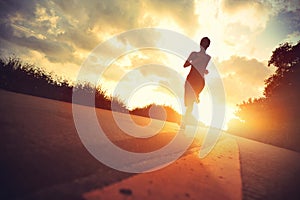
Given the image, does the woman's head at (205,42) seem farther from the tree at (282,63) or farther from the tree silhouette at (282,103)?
the tree at (282,63)

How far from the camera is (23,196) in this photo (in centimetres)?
77

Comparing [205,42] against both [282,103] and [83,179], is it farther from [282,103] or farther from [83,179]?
[282,103]

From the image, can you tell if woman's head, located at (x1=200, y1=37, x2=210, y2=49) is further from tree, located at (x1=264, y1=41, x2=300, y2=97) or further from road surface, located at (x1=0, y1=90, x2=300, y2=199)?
tree, located at (x1=264, y1=41, x2=300, y2=97)

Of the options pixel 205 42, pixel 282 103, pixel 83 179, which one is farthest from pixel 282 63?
pixel 83 179

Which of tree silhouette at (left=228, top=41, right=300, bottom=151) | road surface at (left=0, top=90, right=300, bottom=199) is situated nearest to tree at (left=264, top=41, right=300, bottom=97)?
tree silhouette at (left=228, top=41, right=300, bottom=151)

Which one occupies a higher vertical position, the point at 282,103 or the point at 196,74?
the point at 282,103

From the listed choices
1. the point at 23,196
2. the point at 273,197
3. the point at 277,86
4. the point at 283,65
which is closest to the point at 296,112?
the point at 277,86

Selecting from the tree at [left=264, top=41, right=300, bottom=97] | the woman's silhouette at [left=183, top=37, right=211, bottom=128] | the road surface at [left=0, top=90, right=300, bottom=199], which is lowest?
the road surface at [left=0, top=90, right=300, bottom=199]

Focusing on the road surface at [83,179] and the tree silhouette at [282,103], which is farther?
the tree silhouette at [282,103]

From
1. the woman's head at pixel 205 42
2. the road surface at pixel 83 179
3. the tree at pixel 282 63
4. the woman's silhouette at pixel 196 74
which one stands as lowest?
the road surface at pixel 83 179

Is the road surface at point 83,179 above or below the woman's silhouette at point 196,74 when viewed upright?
below

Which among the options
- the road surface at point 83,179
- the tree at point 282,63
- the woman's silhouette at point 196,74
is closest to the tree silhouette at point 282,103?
→ the tree at point 282,63

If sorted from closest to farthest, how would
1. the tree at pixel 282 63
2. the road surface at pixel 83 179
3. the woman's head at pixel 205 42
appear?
the road surface at pixel 83 179 → the woman's head at pixel 205 42 → the tree at pixel 282 63

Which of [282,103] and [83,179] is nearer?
[83,179]
